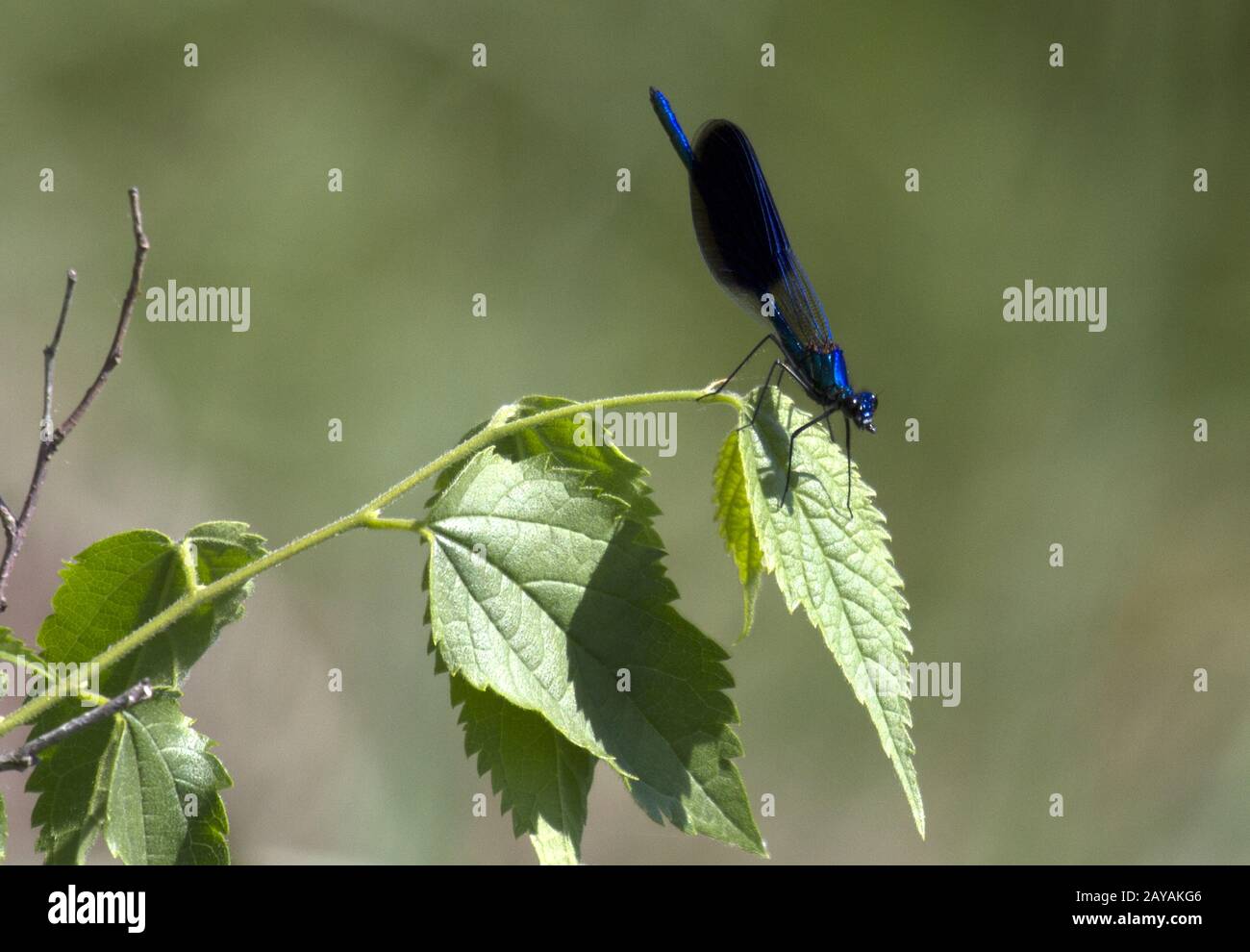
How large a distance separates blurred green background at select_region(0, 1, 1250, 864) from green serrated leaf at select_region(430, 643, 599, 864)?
283cm

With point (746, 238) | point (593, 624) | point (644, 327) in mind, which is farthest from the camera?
point (644, 327)

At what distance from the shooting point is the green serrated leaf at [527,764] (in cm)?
106

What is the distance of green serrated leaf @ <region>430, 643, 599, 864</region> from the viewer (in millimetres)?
1059

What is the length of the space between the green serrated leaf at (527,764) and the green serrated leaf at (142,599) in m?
0.23

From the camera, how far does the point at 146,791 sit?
104 centimetres

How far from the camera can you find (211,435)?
406 cm

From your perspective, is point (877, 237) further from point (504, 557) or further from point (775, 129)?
point (504, 557)

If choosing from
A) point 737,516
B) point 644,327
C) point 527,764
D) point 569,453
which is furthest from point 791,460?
point 644,327

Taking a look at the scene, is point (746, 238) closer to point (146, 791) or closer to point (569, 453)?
point (569, 453)

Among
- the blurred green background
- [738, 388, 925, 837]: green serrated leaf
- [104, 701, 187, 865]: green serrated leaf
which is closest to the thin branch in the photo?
[104, 701, 187, 865]: green serrated leaf

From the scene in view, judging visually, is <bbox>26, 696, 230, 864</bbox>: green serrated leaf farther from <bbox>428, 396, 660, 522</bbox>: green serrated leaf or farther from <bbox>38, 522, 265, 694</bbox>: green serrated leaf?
<bbox>428, 396, 660, 522</bbox>: green serrated leaf

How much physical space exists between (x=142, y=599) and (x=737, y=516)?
0.59 meters

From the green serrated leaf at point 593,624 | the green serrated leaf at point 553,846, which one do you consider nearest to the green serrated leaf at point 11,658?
the green serrated leaf at point 593,624

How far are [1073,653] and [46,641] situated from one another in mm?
4284
